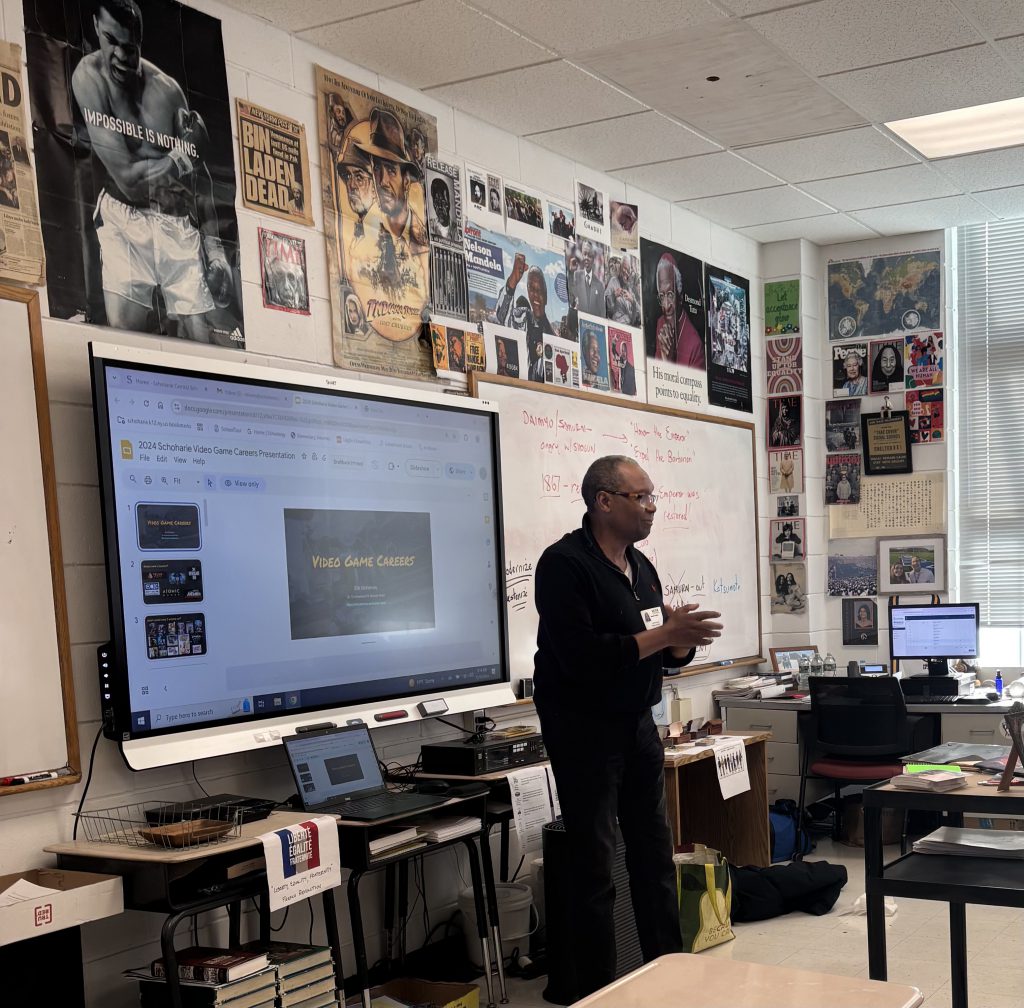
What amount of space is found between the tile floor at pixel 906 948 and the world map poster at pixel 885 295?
127 inches

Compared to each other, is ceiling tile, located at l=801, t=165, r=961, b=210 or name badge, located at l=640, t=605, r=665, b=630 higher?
ceiling tile, located at l=801, t=165, r=961, b=210

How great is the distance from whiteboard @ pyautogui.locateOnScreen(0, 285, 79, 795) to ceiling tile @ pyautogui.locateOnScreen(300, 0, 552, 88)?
1511 mm

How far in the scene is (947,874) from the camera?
310 cm

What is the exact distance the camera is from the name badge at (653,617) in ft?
11.7

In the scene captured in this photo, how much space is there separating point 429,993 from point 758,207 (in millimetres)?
4186

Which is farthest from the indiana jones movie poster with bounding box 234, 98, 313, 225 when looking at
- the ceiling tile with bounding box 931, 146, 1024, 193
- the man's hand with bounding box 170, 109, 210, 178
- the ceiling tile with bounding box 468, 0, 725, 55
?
the ceiling tile with bounding box 931, 146, 1024, 193

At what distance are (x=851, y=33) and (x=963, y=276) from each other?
2.95m

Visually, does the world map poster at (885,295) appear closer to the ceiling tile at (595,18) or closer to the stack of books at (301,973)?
the ceiling tile at (595,18)

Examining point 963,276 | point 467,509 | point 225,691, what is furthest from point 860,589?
point 225,691

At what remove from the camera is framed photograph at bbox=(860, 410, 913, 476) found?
6.77 m

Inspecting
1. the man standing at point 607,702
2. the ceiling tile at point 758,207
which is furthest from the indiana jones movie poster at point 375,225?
the ceiling tile at point 758,207

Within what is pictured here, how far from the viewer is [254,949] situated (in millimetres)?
3145

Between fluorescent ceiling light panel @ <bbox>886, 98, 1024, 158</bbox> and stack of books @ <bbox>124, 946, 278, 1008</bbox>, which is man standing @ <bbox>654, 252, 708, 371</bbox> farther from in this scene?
stack of books @ <bbox>124, 946, 278, 1008</bbox>

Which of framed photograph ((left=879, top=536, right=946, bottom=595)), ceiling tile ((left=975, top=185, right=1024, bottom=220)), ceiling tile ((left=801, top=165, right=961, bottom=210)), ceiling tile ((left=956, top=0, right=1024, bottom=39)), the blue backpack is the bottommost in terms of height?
the blue backpack
